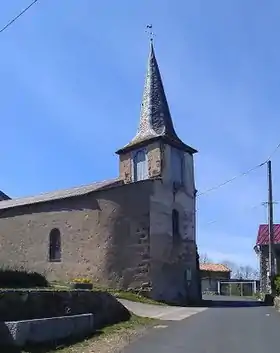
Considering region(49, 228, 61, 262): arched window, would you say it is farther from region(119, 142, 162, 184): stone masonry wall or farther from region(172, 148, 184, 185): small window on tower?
region(172, 148, 184, 185): small window on tower

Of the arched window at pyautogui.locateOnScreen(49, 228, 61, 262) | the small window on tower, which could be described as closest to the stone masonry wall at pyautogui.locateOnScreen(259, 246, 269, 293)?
the small window on tower

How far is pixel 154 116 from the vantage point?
121 feet

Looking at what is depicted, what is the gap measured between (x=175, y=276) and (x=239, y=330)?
1828cm

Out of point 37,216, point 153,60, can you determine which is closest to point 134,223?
point 37,216

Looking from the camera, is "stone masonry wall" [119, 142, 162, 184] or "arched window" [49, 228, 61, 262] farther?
"arched window" [49, 228, 61, 262]

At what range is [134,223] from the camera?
31.7 m

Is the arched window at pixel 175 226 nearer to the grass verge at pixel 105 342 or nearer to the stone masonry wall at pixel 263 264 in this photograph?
the stone masonry wall at pixel 263 264

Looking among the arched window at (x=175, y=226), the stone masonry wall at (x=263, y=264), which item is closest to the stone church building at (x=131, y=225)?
the arched window at (x=175, y=226)

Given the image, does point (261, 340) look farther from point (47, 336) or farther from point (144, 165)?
point (144, 165)

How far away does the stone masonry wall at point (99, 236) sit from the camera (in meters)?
31.2

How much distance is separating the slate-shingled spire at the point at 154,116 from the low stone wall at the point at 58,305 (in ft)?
63.1

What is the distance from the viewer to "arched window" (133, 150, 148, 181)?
113 feet

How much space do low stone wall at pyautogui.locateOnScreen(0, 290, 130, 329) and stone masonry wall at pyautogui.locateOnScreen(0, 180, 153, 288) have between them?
13.7 meters

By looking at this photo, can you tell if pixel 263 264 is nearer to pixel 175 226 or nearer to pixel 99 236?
pixel 175 226
